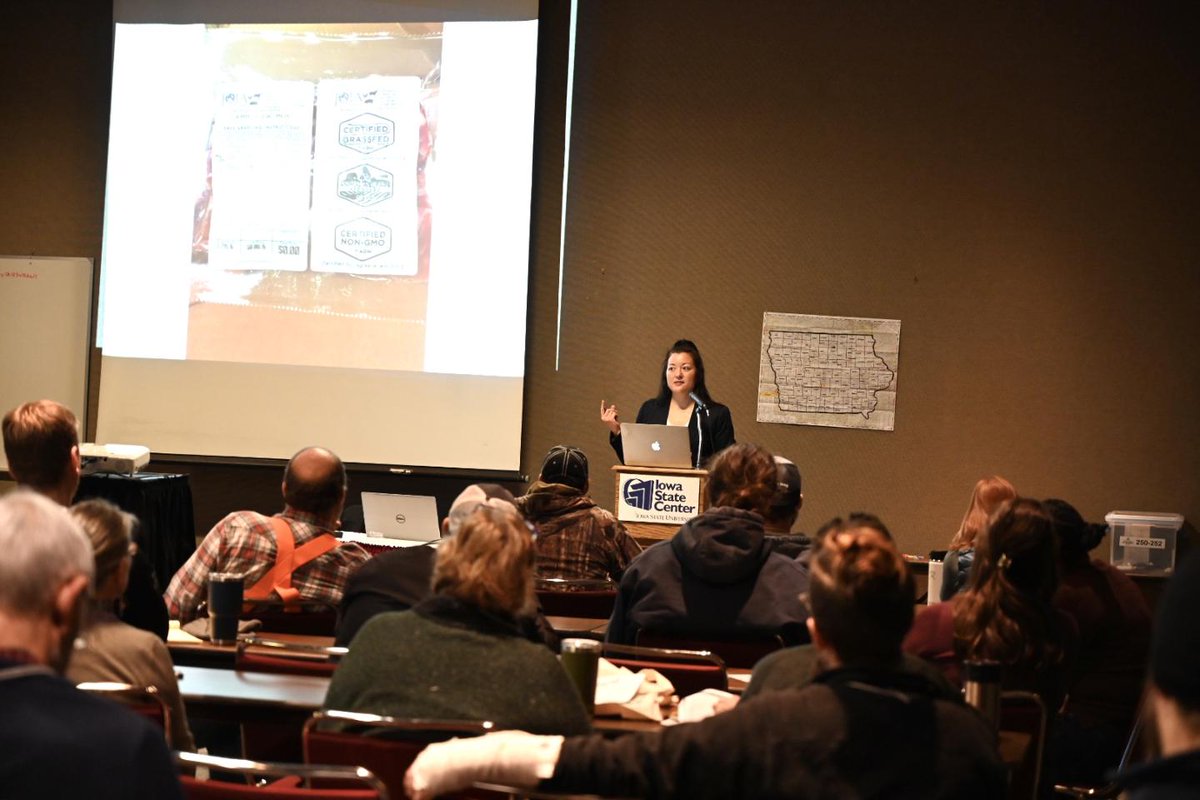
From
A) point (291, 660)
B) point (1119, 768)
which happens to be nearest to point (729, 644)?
point (1119, 768)

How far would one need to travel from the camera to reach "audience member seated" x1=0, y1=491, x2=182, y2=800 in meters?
1.21

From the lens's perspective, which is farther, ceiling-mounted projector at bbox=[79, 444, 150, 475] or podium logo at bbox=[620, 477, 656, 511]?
ceiling-mounted projector at bbox=[79, 444, 150, 475]

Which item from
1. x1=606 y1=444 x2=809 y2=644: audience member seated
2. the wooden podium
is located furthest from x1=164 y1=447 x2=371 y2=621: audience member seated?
the wooden podium

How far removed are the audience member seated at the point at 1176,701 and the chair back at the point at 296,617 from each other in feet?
8.23

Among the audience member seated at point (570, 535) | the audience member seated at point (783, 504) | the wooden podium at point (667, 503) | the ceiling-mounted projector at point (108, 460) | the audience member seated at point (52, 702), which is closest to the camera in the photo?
the audience member seated at point (52, 702)

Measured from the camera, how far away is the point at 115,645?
225 cm

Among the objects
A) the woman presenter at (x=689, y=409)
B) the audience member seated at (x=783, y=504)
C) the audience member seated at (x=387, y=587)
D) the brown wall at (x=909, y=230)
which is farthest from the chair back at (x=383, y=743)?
the brown wall at (x=909, y=230)

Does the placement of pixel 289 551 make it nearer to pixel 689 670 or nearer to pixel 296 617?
pixel 296 617

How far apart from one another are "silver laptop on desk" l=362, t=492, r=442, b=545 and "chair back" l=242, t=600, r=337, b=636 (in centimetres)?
152

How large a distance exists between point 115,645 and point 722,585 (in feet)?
4.94

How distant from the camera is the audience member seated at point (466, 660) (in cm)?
199

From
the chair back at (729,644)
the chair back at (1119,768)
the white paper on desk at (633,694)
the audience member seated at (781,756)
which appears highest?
the audience member seated at (781,756)

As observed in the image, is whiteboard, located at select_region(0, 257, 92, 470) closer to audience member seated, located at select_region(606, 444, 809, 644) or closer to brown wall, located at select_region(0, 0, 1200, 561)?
brown wall, located at select_region(0, 0, 1200, 561)

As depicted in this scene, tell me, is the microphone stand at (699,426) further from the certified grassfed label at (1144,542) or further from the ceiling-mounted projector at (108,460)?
the ceiling-mounted projector at (108,460)
